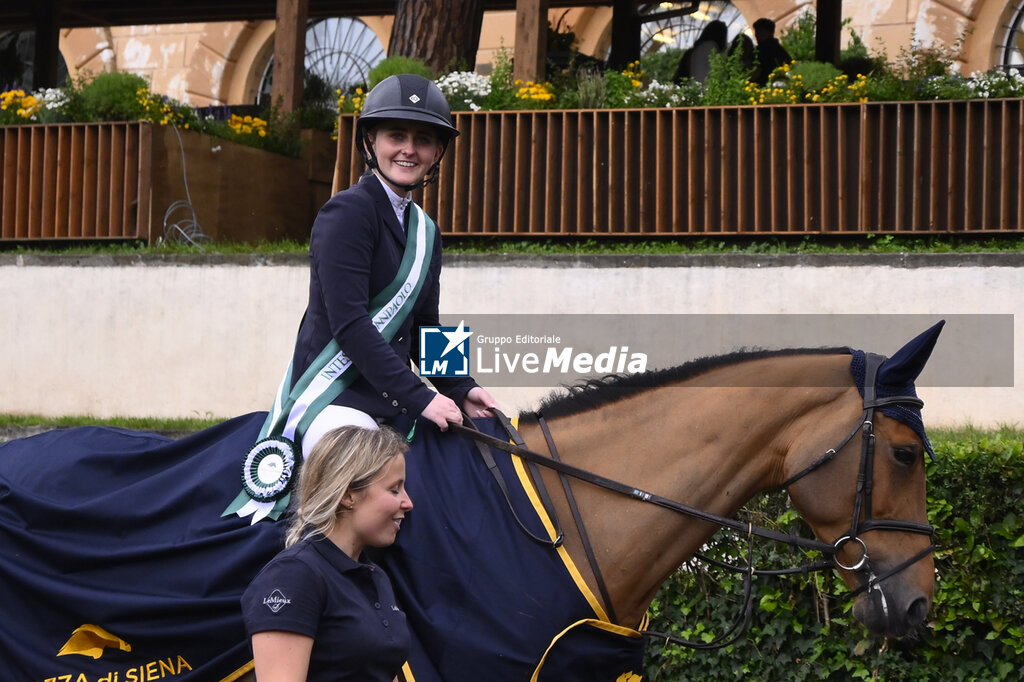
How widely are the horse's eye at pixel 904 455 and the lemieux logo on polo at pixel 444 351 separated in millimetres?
1490

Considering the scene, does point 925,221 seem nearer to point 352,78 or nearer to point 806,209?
point 806,209

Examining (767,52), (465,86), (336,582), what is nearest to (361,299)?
(336,582)

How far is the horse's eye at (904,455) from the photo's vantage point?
3609mm

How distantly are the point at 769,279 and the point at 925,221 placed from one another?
166 centimetres

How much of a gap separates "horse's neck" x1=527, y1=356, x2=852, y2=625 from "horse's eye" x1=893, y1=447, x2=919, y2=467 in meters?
0.25

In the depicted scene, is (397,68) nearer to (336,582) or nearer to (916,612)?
(916,612)

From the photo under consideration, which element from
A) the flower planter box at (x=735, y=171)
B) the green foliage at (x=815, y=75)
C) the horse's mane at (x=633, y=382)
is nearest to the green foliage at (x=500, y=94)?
the flower planter box at (x=735, y=171)

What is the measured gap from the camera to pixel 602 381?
397cm

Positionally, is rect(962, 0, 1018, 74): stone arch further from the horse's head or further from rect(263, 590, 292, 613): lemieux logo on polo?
rect(263, 590, 292, 613): lemieux logo on polo

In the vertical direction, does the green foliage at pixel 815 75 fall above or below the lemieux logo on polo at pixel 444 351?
above

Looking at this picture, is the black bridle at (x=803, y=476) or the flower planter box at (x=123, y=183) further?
the flower planter box at (x=123, y=183)

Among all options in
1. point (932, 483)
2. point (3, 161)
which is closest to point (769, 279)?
point (932, 483)

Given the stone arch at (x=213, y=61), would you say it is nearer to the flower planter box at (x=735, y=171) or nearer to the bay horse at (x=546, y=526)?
the flower planter box at (x=735, y=171)

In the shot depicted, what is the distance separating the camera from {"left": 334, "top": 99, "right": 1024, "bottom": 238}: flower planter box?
9508 millimetres
